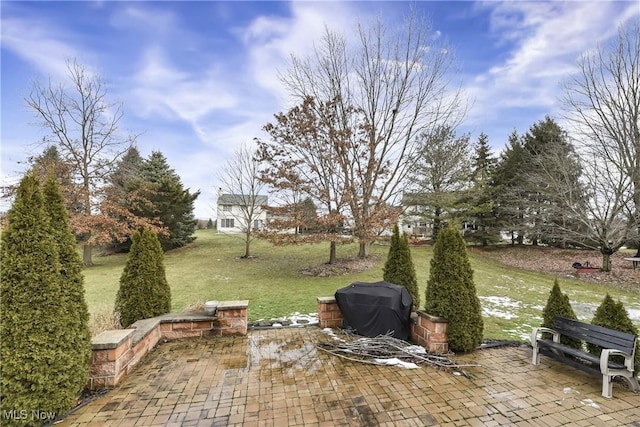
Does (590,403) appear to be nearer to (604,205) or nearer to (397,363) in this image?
(397,363)

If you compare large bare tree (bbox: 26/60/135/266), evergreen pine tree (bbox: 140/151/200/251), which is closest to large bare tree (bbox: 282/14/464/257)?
large bare tree (bbox: 26/60/135/266)

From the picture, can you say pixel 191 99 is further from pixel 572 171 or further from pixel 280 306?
pixel 572 171

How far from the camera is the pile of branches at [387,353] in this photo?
12.5ft

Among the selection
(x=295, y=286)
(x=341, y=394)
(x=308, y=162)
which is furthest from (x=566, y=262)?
(x=341, y=394)

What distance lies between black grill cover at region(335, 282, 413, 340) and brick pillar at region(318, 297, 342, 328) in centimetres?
41

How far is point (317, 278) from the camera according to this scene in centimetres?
1157

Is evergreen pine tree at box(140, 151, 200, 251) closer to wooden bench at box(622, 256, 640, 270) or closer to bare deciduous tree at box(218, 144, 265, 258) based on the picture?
bare deciduous tree at box(218, 144, 265, 258)

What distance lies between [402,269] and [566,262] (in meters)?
15.3

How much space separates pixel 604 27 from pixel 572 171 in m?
6.51

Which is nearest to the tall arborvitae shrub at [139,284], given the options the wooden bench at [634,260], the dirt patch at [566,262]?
the dirt patch at [566,262]

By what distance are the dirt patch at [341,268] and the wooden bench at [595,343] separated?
8413 millimetres

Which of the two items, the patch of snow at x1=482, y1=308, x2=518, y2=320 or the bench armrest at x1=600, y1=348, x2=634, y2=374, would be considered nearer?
the bench armrest at x1=600, y1=348, x2=634, y2=374

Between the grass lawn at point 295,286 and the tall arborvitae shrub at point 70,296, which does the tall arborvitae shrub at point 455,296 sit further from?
the tall arborvitae shrub at point 70,296

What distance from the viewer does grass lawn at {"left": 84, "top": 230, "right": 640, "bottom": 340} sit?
6.96 meters
